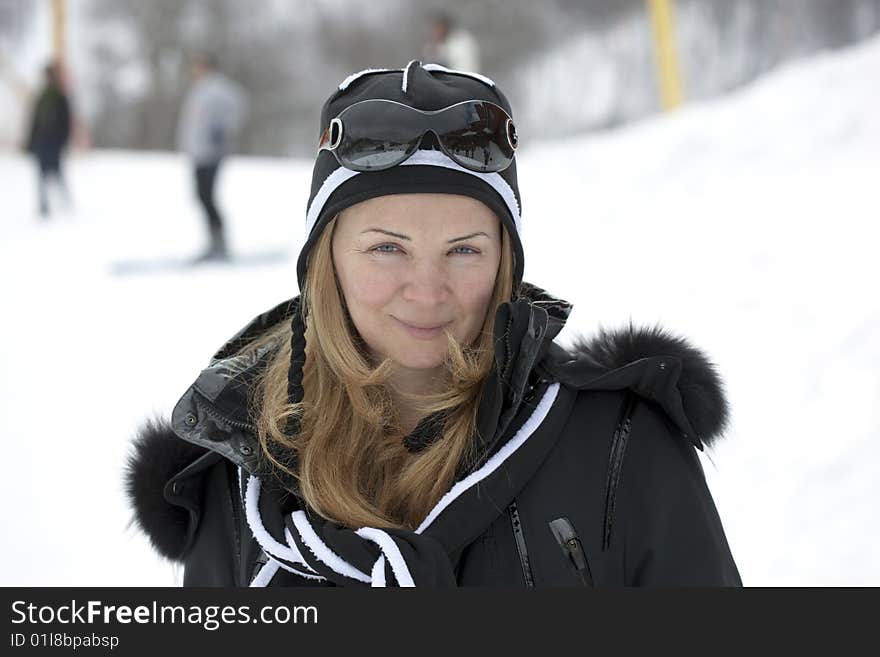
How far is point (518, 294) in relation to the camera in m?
1.68

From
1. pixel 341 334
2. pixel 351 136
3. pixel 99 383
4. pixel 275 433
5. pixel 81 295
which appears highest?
pixel 81 295

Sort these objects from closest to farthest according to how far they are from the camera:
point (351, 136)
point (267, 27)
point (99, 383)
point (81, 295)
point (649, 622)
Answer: point (649, 622)
point (351, 136)
point (99, 383)
point (81, 295)
point (267, 27)

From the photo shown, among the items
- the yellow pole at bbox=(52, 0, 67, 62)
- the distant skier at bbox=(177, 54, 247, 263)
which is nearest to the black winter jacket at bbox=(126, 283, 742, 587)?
the distant skier at bbox=(177, 54, 247, 263)

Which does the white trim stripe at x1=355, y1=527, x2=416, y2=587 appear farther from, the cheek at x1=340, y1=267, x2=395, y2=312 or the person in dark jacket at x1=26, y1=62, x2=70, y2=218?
the person in dark jacket at x1=26, y1=62, x2=70, y2=218

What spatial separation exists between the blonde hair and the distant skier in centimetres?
642

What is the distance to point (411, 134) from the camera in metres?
1.60

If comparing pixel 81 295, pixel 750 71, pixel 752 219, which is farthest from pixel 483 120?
pixel 750 71

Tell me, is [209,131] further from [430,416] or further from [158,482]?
[430,416]

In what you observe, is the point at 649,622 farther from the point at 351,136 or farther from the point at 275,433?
A: the point at 351,136

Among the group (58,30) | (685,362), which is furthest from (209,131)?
(58,30)

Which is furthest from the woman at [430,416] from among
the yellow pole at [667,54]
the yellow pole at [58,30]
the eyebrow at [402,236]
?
the yellow pole at [58,30]

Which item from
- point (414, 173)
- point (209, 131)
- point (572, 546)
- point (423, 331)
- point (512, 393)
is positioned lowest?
point (572, 546)

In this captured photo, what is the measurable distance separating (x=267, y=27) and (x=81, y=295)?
9.53m

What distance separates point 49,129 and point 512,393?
9578 mm
